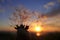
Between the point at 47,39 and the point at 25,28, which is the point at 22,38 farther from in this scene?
the point at 47,39

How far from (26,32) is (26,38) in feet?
7.74

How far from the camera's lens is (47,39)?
273 ft

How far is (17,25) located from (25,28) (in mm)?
2809

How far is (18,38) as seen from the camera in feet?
181

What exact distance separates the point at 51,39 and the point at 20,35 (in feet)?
99.2

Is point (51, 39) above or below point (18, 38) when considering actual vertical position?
above

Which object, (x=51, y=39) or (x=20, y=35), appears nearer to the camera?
(x=20, y=35)

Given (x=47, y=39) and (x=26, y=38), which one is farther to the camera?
(x=47, y=39)

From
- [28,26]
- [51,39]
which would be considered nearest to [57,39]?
[51,39]

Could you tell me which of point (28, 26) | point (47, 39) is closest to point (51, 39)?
point (47, 39)

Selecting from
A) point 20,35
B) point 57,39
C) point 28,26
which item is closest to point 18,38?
point 20,35

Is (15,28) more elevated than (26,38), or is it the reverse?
(15,28)

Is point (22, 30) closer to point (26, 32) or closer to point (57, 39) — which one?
point (26, 32)

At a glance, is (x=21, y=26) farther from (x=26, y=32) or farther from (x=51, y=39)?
(x=51, y=39)
